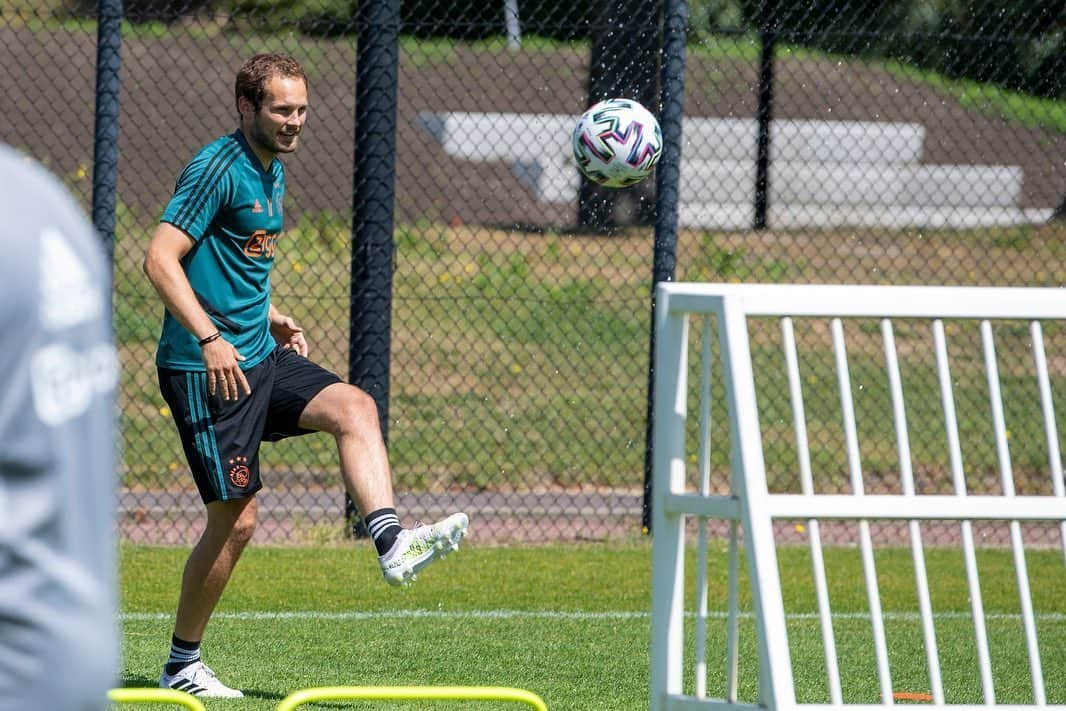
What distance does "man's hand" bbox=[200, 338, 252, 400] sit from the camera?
4.76m

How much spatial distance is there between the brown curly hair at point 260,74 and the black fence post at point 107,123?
2925mm

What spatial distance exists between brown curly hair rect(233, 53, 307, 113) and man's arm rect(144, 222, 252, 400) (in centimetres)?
52

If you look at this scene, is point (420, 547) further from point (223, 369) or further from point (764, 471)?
point (764, 471)

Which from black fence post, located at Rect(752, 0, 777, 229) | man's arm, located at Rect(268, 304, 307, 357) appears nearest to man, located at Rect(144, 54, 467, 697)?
man's arm, located at Rect(268, 304, 307, 357)

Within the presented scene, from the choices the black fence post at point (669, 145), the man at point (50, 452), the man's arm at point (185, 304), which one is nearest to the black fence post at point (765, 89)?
the black fence post at point (669, 145)

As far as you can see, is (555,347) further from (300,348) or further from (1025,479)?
(300,348)

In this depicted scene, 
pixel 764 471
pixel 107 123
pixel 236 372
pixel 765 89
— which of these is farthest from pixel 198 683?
pixel 765 89

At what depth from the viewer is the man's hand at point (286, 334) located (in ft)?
17.9

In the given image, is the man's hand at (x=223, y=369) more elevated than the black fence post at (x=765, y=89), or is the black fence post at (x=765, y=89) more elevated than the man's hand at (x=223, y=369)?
the black fence post at (x=765, y=89)

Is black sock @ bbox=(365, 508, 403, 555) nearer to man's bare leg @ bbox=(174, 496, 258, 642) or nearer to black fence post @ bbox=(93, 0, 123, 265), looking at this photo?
man's bare leg @ bbox=(174, 496, 258, 642)

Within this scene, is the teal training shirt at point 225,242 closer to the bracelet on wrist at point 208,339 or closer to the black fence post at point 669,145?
the bracelet on wrist at point 208,339

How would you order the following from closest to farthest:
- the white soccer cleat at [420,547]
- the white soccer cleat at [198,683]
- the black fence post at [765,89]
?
the white soccer cleat at [420,547] < the white soccer cleat at [198,683] < the black fence post at [765,89]

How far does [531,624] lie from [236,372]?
2.07 m

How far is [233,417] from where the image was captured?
4.95 metres
